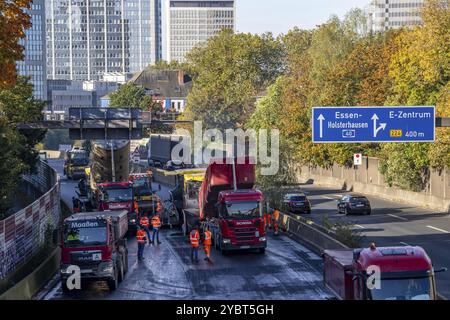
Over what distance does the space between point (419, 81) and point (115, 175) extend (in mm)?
26321

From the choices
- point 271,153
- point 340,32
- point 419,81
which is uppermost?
point 340,32

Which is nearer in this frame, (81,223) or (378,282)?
(378,282)

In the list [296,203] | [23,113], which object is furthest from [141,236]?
[23,113]

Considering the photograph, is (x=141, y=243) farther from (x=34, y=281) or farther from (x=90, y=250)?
(x=90, y=250)

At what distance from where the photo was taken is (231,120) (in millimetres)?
115625

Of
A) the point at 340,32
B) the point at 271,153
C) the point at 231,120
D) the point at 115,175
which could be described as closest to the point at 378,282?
the point at 115,175

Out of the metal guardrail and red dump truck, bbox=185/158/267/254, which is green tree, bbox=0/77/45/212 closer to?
the metal guardrail

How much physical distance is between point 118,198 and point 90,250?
18.3 metres

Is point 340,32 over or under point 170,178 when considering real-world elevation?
over

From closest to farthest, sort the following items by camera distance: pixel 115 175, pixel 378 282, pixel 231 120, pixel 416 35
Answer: pixel 378 282
pixel 115 175
pixel 416 35
pixel 231 120

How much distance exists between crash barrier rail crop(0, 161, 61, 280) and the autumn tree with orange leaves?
504 cm
